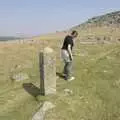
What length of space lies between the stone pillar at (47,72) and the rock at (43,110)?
2.77 feet

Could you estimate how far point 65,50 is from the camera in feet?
46.8

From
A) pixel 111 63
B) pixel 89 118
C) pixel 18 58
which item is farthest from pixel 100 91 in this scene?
pixel 18 58

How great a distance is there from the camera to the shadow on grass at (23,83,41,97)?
1343 centimetres

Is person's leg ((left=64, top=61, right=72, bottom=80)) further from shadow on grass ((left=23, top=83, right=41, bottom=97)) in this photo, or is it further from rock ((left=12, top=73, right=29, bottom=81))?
rock ((left=12, top=73, right=29, bottom=81))

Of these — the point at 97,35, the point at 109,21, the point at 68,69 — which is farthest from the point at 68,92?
the point at 109,21

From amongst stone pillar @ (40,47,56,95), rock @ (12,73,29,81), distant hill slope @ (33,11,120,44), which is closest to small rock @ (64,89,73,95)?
stone pillar @ (40,47,56,95)

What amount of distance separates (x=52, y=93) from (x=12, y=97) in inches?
64.7

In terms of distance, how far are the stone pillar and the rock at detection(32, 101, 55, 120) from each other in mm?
844

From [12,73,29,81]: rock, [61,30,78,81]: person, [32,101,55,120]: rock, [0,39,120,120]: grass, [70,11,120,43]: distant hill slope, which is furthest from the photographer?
[70,11,120,43]: distant hill slope

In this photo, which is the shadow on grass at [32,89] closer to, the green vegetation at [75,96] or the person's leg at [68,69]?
the green vegetation at [75,96]

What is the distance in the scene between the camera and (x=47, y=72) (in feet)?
43.0

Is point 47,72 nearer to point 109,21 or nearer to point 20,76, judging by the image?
point 20,76

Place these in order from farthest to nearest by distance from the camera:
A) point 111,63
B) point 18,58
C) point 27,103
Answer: point 18,58, point 111,63, point 27,103

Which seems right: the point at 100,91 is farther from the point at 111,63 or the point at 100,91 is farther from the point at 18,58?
the point at 18,58
